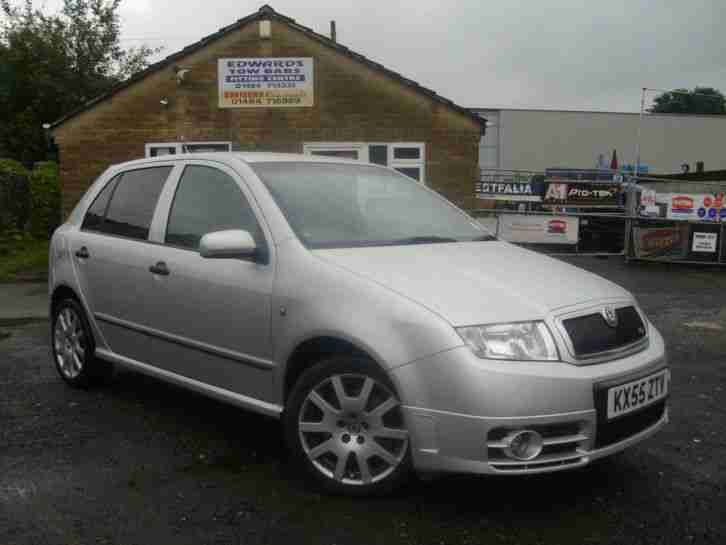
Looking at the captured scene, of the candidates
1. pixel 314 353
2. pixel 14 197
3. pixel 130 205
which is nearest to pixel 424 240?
pixel 314 353

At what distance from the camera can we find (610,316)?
3676mm

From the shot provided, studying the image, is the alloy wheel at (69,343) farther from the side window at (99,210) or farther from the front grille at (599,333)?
the front grille at (599,333)

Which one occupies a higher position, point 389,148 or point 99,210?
point 389,148

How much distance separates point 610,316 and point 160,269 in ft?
8.25

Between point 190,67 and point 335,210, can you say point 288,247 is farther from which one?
point 190,67

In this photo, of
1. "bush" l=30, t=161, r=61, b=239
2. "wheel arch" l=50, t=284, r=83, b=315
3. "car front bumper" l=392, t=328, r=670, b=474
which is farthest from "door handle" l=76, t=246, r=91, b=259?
"bush" l=30, t=161, r=61, b=239

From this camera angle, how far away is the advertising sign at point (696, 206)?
14.7m

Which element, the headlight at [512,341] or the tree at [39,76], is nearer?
the headlight at [512,341]

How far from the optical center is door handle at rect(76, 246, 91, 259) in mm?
5451

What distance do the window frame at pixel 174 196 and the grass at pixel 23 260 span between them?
9.23m

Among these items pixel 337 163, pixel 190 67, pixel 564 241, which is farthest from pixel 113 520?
pixel 190 67

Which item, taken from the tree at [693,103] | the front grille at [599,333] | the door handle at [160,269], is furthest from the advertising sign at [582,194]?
the tree at [693,103]

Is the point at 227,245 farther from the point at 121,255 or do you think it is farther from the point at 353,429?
the point at 121,255

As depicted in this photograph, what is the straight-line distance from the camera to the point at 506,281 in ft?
12.3
